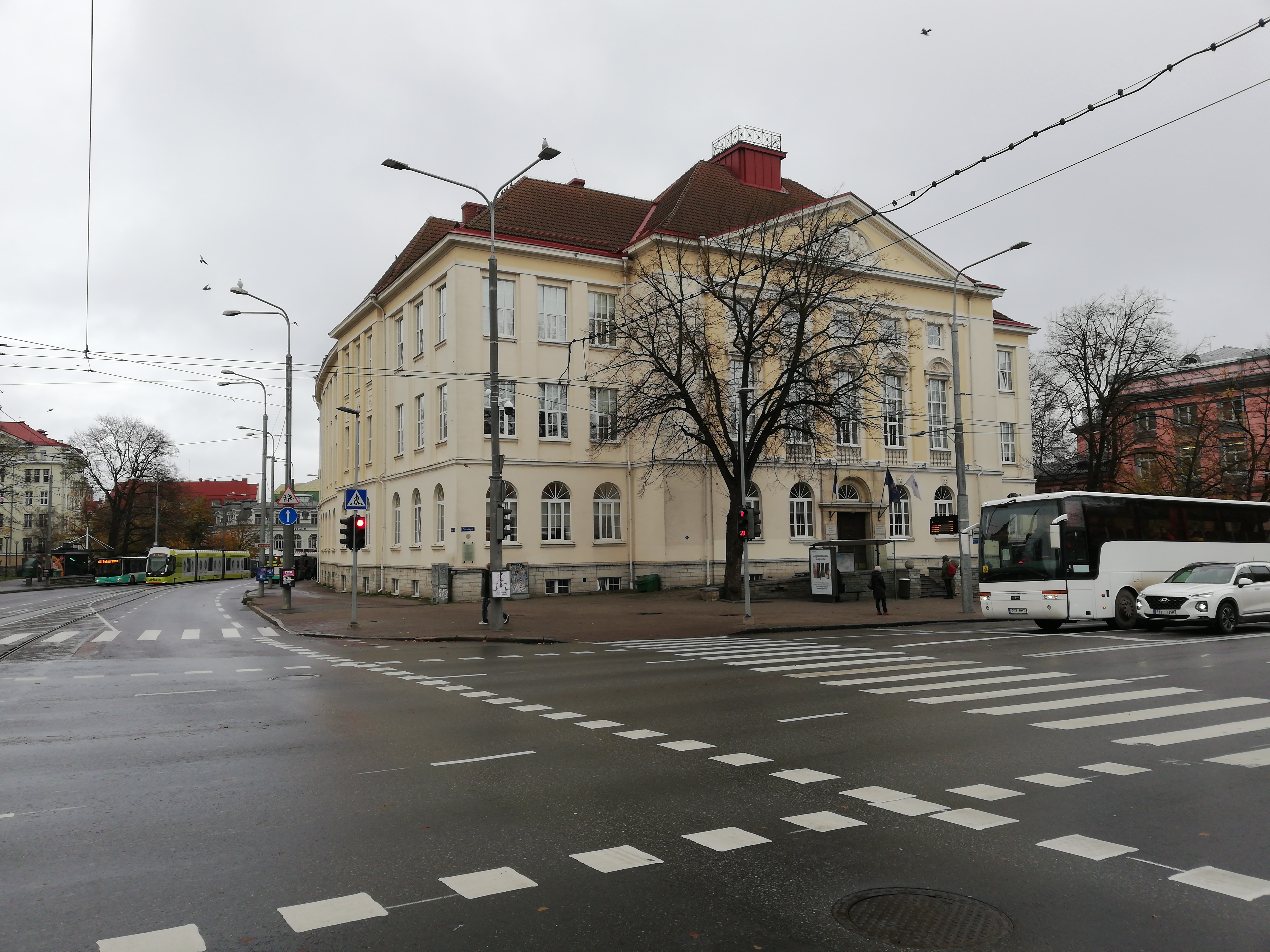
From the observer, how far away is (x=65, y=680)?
44.7 feet

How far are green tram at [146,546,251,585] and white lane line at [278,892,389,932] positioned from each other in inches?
2799

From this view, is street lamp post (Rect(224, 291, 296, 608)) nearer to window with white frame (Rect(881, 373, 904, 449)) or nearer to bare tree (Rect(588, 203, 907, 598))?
bare tree (Rect(588, 203, 907, 598))

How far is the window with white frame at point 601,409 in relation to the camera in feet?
126

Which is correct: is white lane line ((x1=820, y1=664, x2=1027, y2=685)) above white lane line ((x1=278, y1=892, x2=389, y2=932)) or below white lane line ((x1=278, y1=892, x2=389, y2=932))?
below

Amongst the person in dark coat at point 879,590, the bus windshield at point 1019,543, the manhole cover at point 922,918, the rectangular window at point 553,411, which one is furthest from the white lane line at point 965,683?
the rectangular window at point 553,411

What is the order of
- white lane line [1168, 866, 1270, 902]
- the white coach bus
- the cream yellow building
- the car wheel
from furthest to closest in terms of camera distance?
the cream yellow building
the white coach bus
the car wheel
white lane line [1168, 866, 1270, 902]

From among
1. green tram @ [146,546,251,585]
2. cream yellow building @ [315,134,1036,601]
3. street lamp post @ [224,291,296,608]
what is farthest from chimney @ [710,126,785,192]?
green tram @ [146,546,251,585]

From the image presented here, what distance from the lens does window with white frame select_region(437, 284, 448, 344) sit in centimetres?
3675

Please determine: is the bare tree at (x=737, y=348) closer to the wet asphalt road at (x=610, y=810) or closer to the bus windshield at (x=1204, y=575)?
the bus windshield at (x=1204, y=575)

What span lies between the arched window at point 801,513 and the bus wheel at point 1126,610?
18.5m

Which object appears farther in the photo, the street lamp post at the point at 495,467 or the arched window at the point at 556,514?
the arched window at the point at 556,514

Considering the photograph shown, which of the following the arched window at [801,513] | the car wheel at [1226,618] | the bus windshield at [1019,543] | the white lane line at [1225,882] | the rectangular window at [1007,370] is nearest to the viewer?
the white lane line at [1225,882]

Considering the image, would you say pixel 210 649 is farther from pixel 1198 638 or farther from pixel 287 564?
pixel 1198 638

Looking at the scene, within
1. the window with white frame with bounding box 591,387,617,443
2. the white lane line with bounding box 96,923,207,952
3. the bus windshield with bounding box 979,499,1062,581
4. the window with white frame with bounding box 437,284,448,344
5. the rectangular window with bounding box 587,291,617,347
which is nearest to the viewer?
the white lane line with bounding box 96,923,207,952
